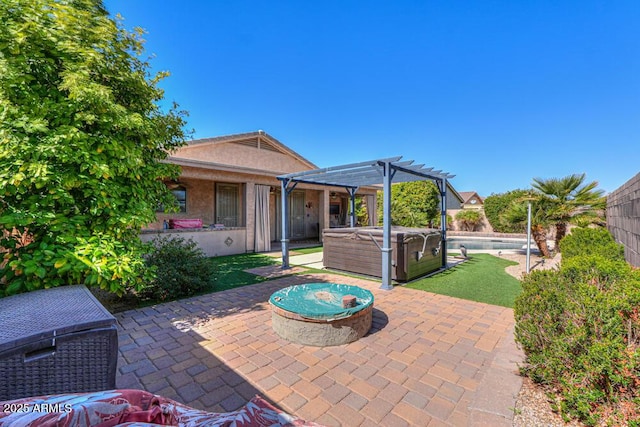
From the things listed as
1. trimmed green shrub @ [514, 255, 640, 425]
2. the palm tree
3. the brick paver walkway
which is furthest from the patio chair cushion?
the palm tree

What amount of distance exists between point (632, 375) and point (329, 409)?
214 cm

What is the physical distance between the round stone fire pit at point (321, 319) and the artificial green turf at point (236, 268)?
3000 millimetres

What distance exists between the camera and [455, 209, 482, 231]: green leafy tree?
67.4ft

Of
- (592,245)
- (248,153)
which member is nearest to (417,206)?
(248,153)

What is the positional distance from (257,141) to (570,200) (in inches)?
557

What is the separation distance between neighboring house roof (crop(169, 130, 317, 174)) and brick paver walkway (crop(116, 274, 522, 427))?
8.44 meters

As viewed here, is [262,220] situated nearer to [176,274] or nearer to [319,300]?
[176,274]

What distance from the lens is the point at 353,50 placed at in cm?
1062


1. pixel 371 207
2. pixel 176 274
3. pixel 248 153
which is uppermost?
pixel 248 153

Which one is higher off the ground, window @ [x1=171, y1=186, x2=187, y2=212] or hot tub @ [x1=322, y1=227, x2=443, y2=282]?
window @ [x1=171, y1=186, x2=187, y2=212]

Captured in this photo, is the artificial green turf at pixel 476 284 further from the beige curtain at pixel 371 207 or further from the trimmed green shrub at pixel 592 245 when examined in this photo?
the beige curtain at pixel 371 207

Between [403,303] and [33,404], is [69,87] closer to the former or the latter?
[33,404]

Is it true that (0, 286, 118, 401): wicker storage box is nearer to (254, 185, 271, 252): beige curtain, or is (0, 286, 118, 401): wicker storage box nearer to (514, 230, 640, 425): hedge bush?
(514, 230, 640, 425): hedge bush

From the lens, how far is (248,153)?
568 inches
